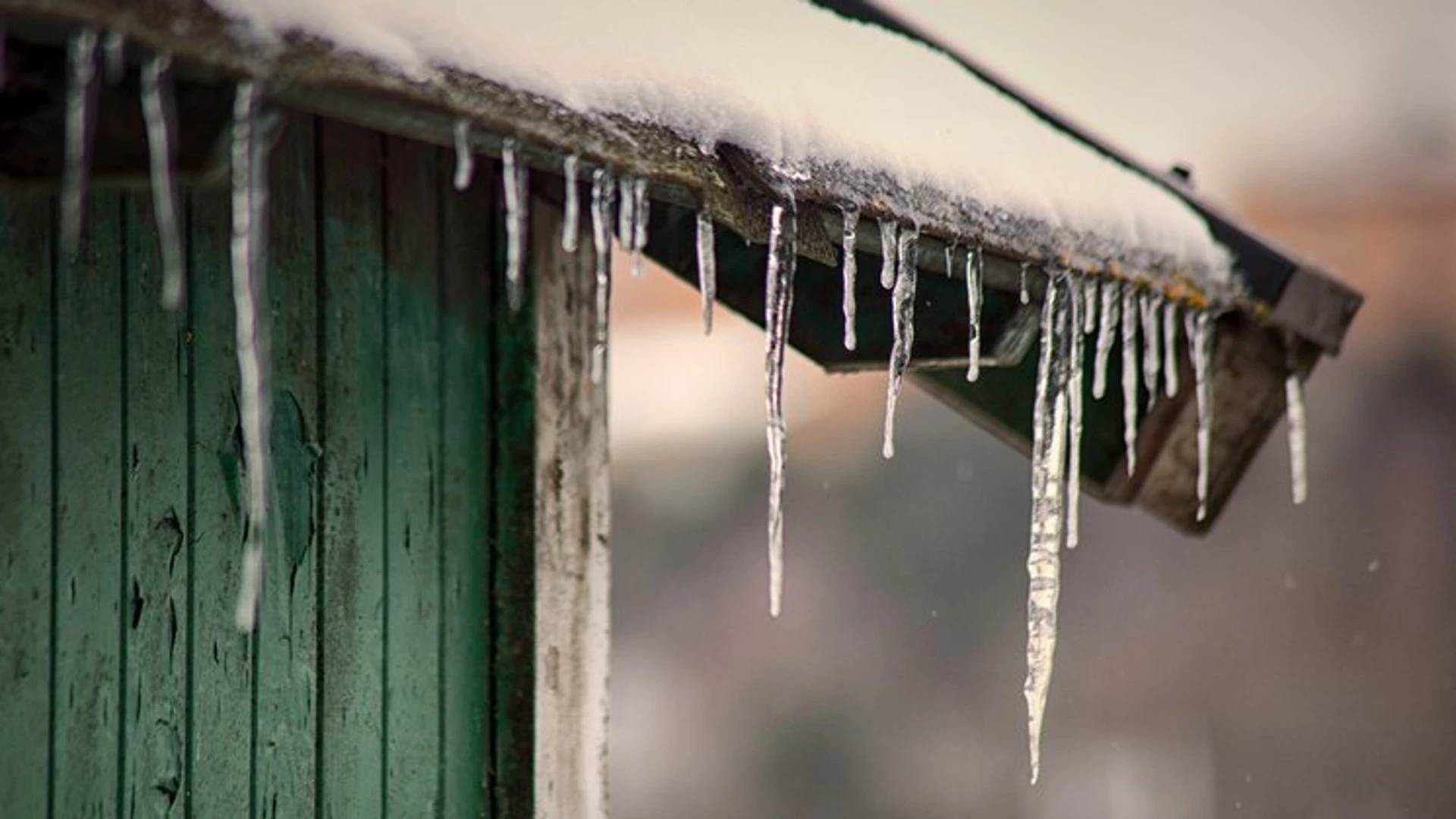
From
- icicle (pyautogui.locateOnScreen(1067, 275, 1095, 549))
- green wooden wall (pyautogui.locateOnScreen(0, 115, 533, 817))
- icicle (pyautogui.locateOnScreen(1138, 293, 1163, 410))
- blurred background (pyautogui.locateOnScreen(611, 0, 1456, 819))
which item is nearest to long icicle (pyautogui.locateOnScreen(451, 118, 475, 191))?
green wooden wall (pyautogui.locateOnScreen(0, 115, 533, 817))

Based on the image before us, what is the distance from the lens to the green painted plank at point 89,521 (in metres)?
2.77

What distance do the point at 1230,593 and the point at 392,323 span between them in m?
17.5

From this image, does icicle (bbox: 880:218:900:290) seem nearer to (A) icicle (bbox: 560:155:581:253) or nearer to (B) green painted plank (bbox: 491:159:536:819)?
(A) icicle (bbox: 560:155:581:253)

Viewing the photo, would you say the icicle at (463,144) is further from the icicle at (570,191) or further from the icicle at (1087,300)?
the icicle at (1087,300)

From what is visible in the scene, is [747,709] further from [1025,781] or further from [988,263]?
[988,263]

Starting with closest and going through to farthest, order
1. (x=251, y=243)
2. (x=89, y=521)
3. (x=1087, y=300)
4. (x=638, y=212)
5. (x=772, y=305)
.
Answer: (x=251, y=243) < (x=638, y=212) < (x=89, y=521) < (x=772, y=305) < (x=1087, y=300)

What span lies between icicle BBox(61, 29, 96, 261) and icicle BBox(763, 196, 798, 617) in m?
1.15

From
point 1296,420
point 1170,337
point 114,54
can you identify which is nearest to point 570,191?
point 114,54

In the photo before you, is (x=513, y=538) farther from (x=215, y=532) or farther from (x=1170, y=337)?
(x=1170, y=337)

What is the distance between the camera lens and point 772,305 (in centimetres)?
316

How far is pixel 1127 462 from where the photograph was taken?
16.3ft

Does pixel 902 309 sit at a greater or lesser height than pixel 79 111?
lesser

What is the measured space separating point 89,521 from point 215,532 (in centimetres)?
24

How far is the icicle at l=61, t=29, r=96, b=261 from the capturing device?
68.6 inches
